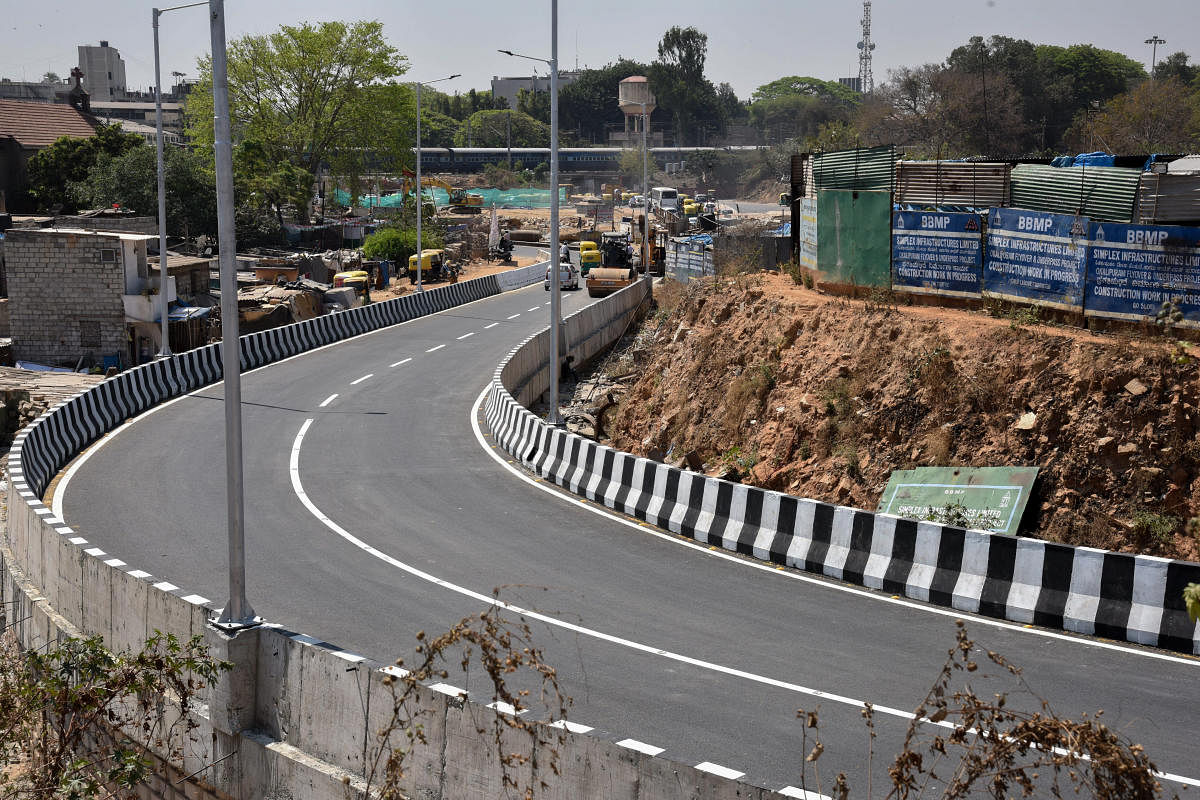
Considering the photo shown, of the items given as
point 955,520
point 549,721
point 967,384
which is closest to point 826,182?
point 967,384

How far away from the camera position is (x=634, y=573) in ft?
47.9

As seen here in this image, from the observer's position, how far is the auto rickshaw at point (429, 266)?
59.9 meters

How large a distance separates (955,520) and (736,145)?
18306 cm

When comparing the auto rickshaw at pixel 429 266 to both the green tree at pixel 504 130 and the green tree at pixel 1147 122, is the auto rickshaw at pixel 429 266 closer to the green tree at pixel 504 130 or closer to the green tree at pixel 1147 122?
the green tree at pixel 1147 122

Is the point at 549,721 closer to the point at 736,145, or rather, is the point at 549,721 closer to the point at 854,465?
the point at 854,465

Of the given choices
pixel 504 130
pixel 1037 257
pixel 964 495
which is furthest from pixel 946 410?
pixel 504 130

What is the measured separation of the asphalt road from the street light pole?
2.10 m

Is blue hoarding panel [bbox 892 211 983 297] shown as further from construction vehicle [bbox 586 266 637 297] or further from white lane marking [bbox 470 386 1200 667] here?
construction vehicle [bbox 586 266 637 297]

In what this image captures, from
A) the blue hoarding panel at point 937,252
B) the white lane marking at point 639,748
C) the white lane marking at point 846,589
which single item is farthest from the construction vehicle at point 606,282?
the white lane marking at point 639,748

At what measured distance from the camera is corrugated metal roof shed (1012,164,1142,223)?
55.6ft

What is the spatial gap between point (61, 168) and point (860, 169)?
64673 millimetres

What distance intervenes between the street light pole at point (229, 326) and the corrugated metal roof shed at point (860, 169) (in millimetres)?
13649

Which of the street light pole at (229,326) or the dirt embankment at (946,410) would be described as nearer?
the street light pole at (229,326)

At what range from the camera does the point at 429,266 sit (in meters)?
60.3
